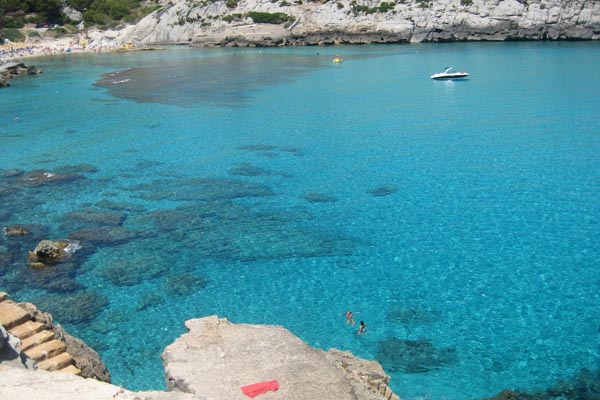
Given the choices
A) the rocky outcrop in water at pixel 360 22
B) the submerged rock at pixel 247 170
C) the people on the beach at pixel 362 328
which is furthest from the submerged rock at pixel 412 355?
the rocky outcrop in water at pixel 360 22

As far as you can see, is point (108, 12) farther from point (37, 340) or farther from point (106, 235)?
point (37, 340)

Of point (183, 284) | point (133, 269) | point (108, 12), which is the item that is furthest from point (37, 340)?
point (108, 12)

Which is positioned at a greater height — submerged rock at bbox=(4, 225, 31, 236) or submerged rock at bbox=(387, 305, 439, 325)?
submerged rock at bbox=(4, 225, 31, 236)

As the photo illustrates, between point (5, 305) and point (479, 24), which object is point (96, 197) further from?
point (479, 24)

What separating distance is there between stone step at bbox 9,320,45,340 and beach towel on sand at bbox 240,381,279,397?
4324 mm

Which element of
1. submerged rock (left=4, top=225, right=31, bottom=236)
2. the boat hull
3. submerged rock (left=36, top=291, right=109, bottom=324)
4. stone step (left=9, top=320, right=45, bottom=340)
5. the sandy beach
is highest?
stone step (left=9, top=320, right=45, bottom=340)

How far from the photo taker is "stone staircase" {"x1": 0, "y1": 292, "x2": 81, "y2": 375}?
360 inches

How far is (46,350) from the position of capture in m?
9.41

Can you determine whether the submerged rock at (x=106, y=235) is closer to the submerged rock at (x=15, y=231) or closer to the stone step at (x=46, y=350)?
the submerged rock at (x=15, y=231)

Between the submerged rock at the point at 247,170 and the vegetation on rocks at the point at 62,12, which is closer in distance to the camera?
the submerged rock at the point at 247,170

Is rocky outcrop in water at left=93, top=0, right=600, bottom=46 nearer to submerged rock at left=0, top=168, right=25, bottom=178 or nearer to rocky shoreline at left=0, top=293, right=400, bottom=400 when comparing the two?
submerged rock at left=0, top=168, right=25, bottom=178

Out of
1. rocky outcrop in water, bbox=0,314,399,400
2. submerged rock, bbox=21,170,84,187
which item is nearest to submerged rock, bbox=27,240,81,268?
submerged rock, bbox=21,170,84,187

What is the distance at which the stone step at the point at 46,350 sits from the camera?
30.0 ft

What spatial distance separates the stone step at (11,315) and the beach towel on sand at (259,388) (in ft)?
15.0
